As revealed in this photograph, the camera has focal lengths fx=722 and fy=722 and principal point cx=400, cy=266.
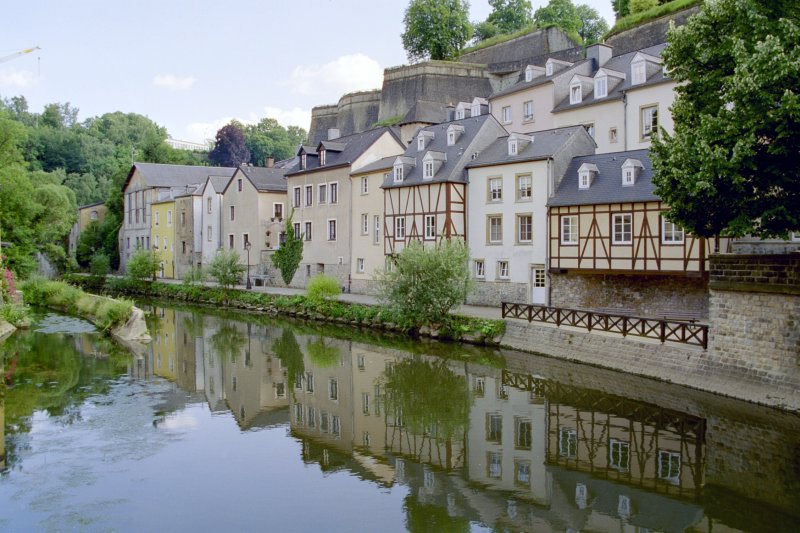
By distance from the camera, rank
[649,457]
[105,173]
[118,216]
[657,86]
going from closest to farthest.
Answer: [649,457], [657,86], [118,216], [105,173]

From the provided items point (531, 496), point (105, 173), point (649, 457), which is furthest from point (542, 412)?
point (105, 173)

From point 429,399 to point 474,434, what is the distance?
293cm

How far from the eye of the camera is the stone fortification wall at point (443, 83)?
1916 inches

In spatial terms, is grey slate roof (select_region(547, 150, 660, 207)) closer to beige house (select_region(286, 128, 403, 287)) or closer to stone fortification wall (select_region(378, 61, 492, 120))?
beige house (select_region(286, 128, 403, 287))

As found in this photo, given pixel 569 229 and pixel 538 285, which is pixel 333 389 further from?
pixel 569 229

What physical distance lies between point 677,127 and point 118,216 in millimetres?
49769

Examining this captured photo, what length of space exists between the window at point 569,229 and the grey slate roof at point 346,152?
13343mm

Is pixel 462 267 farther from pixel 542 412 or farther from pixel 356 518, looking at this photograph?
pixel 356 518

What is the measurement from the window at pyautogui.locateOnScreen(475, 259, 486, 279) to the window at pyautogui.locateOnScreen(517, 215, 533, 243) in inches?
82.1

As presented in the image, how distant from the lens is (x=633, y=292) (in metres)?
24.3

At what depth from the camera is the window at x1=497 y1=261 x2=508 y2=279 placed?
27969 mm

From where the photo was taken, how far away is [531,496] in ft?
35.7

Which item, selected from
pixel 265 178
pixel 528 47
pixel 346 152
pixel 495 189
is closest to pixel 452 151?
pixel 495 189

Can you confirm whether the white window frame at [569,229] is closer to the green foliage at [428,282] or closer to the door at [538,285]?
the door at [538,285]
